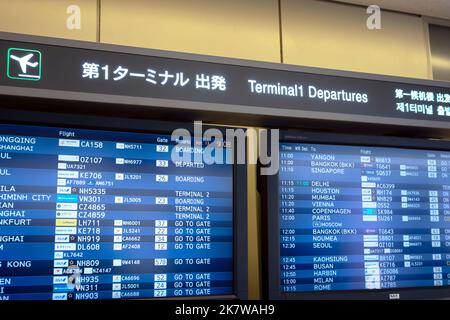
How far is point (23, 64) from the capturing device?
71.4 inches

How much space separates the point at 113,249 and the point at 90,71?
0.66m

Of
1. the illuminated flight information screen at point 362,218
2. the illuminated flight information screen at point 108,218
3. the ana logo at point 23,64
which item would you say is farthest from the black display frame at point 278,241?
the ana logo at point 23,64

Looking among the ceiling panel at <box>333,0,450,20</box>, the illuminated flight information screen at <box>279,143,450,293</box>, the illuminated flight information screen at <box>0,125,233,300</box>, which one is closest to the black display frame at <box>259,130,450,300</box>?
the illuminated flight information screen at <box>279,143,450,293</box>

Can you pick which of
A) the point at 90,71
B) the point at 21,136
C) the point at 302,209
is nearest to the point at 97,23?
the point at 90,71

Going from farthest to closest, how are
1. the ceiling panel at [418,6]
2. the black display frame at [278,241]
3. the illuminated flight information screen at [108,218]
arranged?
1. the ceiling panel at [418,6]
2. the black display frame at [278,241]
3. the illuminated flight information screen at [108,218]

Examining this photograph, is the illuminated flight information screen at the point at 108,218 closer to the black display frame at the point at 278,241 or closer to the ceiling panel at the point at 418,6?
the black display frame at the point at 278,241

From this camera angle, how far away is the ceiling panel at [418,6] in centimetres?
260

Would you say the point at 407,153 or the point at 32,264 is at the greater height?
the point at 407,153

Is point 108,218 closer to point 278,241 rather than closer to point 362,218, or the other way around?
point 278,241

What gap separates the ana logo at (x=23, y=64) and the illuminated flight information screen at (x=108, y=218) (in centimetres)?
18

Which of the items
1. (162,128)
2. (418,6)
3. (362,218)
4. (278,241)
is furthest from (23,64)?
(418,6)

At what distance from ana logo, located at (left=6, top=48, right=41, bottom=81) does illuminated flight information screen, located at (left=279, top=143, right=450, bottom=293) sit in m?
1.01
